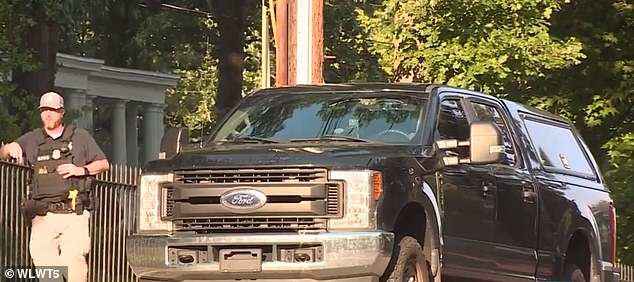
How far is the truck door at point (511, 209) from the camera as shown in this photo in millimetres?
10742

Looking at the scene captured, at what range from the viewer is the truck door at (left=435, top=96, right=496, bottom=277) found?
32.5ft

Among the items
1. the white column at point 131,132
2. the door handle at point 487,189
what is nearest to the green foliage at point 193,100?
the white column at point 131,132

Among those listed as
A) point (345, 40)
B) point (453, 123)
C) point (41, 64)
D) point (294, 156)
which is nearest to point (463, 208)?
point (453, 123)

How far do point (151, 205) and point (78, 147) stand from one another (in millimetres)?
1492

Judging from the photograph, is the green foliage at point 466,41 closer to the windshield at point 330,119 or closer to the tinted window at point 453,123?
the tinted window at point 453,123

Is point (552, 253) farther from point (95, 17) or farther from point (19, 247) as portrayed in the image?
point (95, 17)

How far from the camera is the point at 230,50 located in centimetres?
3139

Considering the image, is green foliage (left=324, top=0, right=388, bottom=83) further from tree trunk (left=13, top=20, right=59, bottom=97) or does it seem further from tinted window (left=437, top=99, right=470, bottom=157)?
tinted window (left=437, top=99, right=470, bottom=157)

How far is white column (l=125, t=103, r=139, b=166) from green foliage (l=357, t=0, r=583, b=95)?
62.1 ft

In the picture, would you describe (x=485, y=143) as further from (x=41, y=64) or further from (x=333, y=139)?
(x=41, y=64)

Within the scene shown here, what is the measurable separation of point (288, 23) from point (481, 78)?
530cm

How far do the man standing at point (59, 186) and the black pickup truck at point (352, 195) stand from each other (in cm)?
76

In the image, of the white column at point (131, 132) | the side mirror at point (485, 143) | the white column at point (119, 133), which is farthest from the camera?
the white column at point (131, 132)

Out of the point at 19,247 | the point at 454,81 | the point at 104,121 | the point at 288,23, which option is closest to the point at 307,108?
the point at 19,247
